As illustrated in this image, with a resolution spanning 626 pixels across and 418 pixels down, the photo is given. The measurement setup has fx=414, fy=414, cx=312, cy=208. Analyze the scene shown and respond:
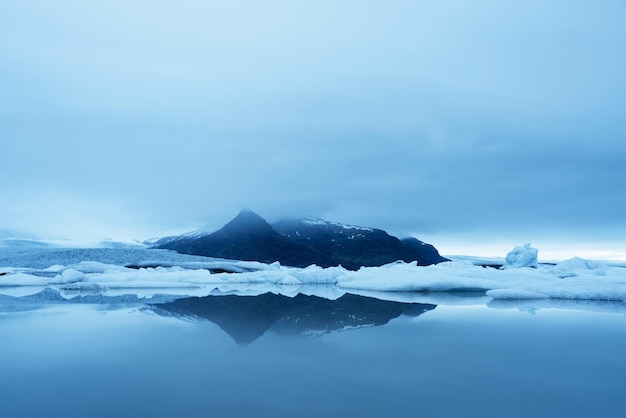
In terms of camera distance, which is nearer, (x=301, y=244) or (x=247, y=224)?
(x=301, y=244)

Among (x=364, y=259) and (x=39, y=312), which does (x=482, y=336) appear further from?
(x=364, y=259)

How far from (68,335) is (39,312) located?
86.7 inches

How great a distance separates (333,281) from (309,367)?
13351 mm

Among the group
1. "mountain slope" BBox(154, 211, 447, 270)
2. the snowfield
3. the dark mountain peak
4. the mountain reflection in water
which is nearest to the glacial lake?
the mountain reflection in water

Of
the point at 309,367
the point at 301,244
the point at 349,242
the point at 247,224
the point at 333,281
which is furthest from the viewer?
the point at 349,242

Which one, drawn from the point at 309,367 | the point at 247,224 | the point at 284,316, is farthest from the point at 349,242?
the point at 309,367

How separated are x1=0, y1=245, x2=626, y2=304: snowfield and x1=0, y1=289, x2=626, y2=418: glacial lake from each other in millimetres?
3741

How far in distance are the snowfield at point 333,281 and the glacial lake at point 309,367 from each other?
3741 millimetres

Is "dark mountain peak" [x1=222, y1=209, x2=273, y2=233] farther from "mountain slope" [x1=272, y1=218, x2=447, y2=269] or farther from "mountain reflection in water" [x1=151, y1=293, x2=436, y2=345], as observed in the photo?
"mountain reflection in water" [x1=151, y1=293, x2=436, y2=345]

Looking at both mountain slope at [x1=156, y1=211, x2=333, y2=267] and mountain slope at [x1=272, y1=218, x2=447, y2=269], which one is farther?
mountain slope at [x1=272, y1=218, x2=447, y2=269]

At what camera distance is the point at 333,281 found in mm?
15898

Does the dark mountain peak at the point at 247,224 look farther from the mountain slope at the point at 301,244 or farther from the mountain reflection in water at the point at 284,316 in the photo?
the mountain reflection in water at the point at 284,316

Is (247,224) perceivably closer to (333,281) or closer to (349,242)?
(349,242)

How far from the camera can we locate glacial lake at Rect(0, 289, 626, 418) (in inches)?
78.1
